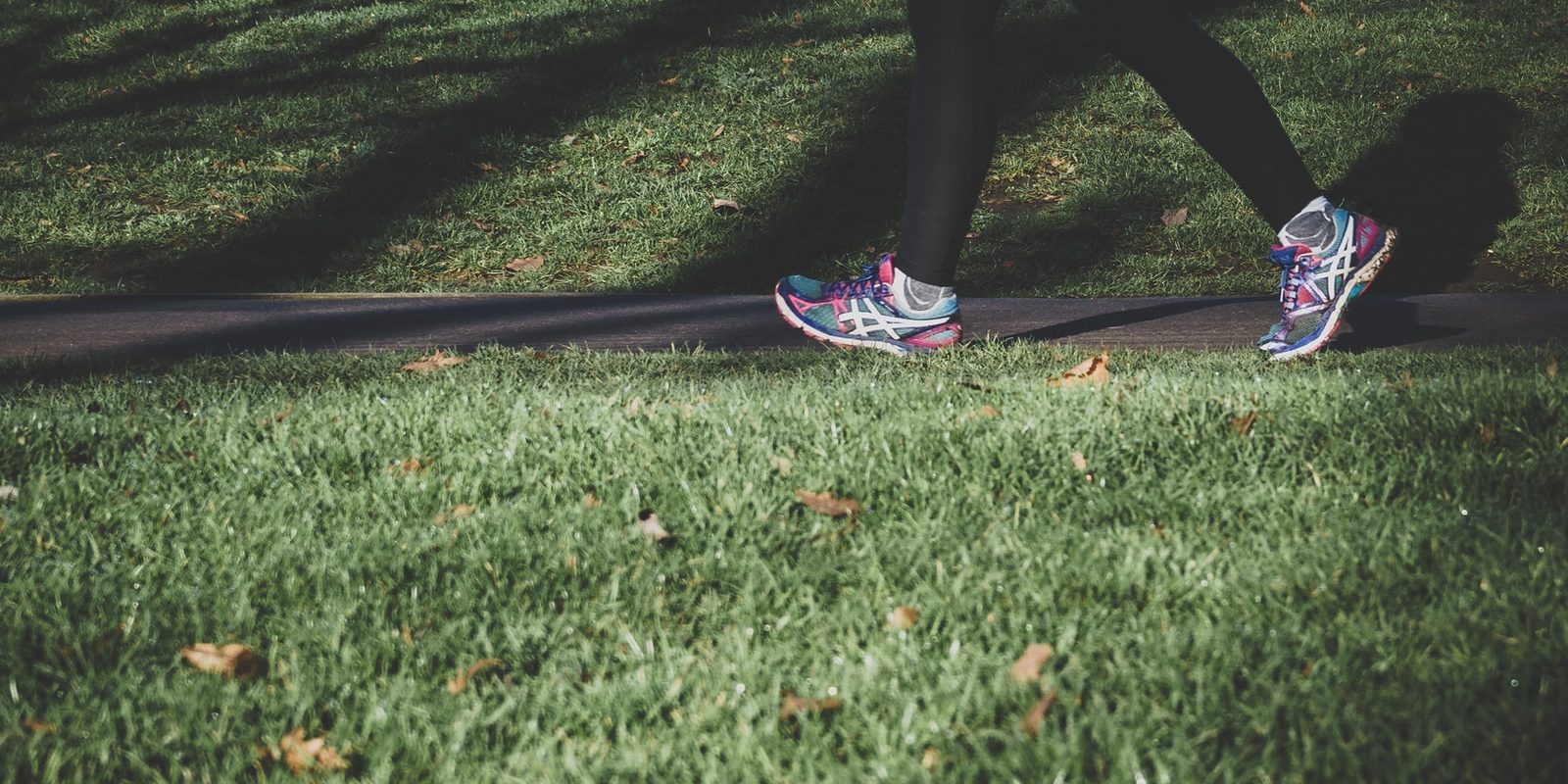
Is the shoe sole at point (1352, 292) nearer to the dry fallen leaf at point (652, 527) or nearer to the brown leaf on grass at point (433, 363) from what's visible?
the dry fallen leaf at point (652, 527)

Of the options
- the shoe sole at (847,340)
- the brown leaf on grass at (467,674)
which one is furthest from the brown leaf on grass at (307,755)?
the shoe sole at (847,340)

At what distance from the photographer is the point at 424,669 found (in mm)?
1702

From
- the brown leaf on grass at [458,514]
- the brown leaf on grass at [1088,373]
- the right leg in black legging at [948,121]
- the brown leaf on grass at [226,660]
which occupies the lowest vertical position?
the brown leaf on grass at [1088,373]

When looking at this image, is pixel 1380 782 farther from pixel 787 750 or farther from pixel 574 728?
pixel 574 728

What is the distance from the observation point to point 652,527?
2.08 m

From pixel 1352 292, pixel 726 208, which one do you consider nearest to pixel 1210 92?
pixel 1352 292

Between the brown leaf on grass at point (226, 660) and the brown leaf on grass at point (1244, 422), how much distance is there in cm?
174

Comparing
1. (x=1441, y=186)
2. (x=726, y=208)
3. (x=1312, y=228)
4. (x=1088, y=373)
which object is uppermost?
(x=1312, y=228)

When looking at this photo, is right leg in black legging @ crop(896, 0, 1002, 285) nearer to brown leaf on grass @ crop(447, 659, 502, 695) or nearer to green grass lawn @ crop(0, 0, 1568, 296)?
brown leaf on grass @ crop(447, 659, 502, 695)

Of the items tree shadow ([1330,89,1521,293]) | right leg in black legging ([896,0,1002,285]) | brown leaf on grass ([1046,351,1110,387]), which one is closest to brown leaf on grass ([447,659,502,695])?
brown leaf on grass ([1046,351,1110,387])

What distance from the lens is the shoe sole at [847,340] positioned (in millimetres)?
3396

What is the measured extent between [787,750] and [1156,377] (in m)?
1.69

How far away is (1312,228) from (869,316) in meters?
1.11

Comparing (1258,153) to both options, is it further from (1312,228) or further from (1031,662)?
(1031,662)
